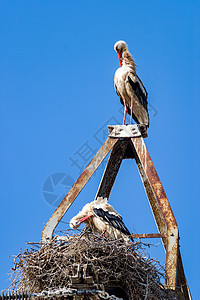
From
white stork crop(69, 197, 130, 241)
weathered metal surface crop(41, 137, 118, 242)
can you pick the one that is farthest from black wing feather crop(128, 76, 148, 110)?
white stork crop(69, 197, 130, 241)

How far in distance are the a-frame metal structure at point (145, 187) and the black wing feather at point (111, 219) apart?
0.36 m

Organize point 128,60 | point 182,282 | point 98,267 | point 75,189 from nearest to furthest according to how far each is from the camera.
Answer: point 98,267, point 182,282, point 75,189, point 128,60

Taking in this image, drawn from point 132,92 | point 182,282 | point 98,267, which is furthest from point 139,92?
point 98,267

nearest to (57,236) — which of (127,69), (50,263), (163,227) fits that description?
(50,263)

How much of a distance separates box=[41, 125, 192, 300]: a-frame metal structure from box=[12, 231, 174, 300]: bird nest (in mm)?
355

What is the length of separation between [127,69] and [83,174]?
2.82 metres

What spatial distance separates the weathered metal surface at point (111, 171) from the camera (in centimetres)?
852

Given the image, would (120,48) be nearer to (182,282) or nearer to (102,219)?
(102,219)

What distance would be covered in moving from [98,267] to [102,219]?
1566 mm

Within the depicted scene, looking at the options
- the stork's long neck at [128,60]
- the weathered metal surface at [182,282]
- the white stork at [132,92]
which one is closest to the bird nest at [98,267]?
the weathered metal surface at [182,282]

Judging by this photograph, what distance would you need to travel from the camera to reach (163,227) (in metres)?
7.51

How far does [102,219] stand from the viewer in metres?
7.98

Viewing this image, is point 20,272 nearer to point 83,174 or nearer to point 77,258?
point 77,258

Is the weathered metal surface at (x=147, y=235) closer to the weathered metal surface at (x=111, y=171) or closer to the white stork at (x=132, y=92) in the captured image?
the weathered metal surface at (x=111, y=171)
